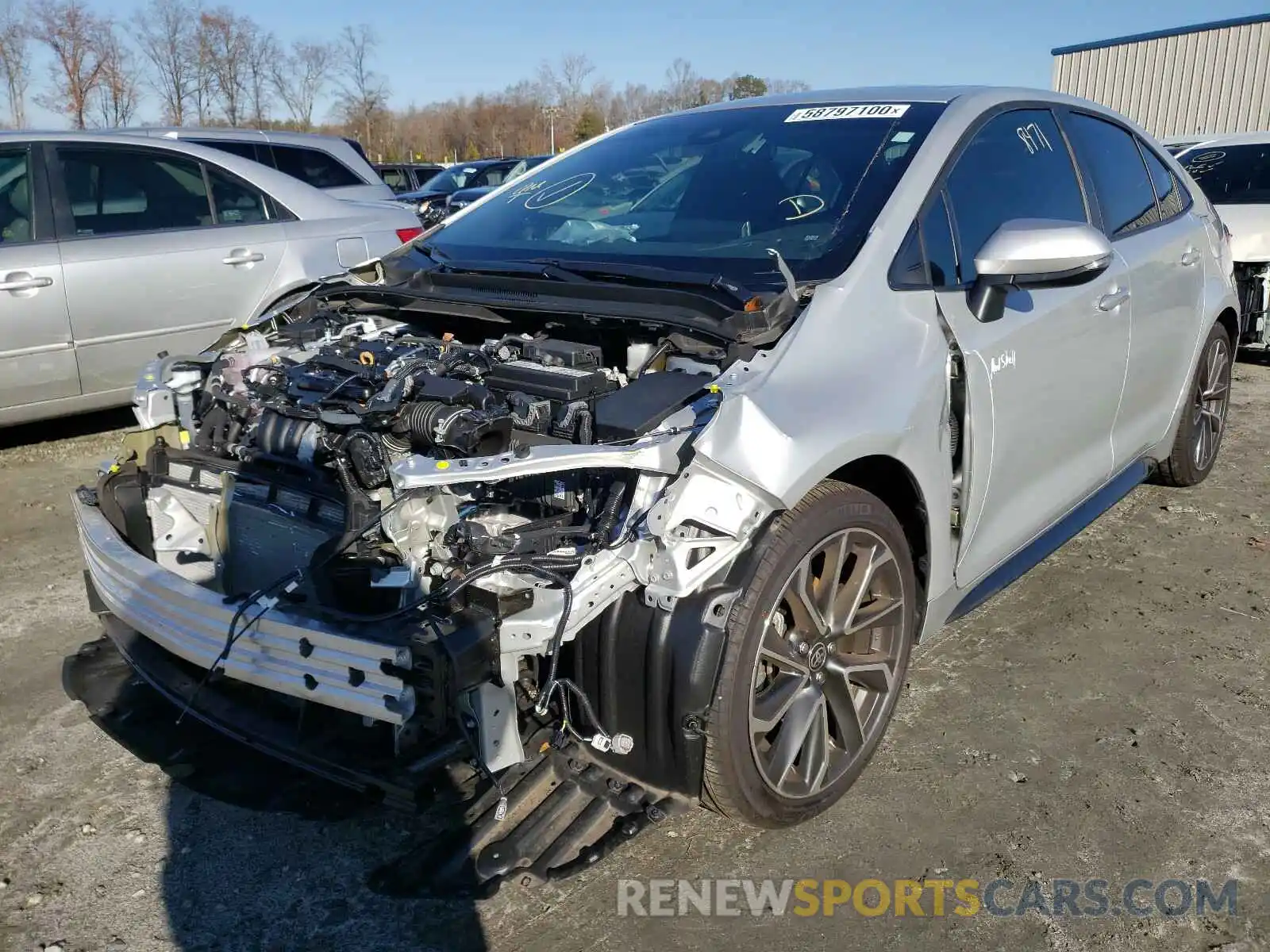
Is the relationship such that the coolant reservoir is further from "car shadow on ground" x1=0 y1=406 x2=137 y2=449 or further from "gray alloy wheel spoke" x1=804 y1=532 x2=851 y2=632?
"car shadow on ground" x1=0 y1=406 x2=137 y2=449

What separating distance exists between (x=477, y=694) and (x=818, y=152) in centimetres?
206

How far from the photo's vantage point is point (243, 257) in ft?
20.3

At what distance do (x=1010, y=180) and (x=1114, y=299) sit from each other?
62 centimetres

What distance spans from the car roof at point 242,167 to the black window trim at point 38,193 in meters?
0.06

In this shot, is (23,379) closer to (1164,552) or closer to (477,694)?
(477,694)

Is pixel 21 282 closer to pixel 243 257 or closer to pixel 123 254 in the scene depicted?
pixel 123 254

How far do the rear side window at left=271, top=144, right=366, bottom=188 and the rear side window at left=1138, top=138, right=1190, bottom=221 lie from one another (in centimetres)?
601

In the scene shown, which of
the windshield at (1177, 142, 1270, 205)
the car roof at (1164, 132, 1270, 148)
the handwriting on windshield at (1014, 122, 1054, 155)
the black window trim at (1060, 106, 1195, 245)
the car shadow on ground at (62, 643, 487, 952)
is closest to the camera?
the car shadow on ground at (62, 643, 487, 952)

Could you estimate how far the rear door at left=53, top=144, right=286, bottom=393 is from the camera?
5.63 meters

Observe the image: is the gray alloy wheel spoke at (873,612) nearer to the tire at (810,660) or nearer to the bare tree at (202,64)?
the tire at (810,660)

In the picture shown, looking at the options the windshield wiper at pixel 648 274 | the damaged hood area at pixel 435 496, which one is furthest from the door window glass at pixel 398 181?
the windshield wiper at pixel 648 274

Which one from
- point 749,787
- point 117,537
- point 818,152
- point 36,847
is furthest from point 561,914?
point 818,152

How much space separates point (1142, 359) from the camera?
3.98 metres

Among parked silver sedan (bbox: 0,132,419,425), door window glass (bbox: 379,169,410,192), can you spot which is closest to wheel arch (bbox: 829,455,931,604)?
parked silver sedan (bbox: 0,132,419,425)
